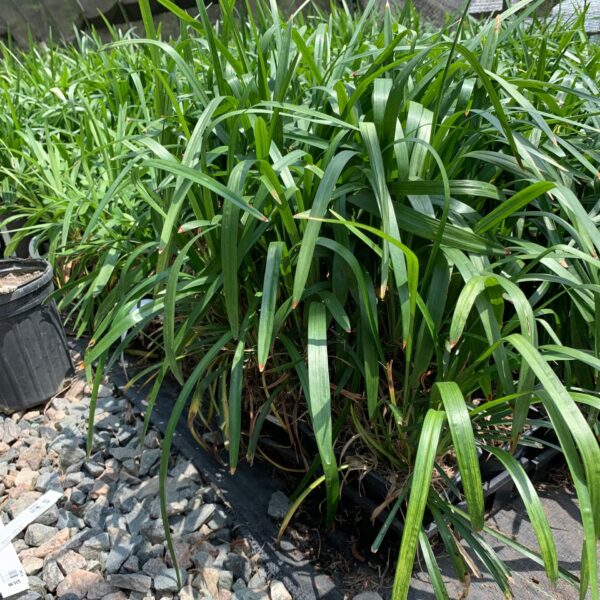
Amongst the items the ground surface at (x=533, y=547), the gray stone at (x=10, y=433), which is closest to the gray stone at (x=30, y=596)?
the gray stone at (x=10, y=433)

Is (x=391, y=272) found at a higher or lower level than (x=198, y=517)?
higher

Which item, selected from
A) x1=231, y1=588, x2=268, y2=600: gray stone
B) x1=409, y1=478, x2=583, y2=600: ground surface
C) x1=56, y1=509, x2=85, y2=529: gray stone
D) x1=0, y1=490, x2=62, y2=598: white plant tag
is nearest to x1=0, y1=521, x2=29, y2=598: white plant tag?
x1=0, y1=490, x2=62, y2=598: white plant tag

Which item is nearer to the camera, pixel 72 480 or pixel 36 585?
pixel 36 585

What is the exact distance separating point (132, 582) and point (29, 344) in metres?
0.85

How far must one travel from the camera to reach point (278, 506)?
1.14 m

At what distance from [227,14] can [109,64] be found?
187 centimetres

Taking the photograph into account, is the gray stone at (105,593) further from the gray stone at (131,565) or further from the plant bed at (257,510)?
the plant bed at (257,510)

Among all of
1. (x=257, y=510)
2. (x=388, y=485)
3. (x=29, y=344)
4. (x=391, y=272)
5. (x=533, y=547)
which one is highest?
(x=391, y=272)

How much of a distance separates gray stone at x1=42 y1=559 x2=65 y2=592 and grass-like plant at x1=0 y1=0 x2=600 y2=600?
0.36 meters

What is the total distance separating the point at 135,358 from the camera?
1.77 metres

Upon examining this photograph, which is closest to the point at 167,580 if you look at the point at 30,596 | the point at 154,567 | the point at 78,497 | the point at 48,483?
the point at 154,567

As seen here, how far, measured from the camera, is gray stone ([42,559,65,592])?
1.06m

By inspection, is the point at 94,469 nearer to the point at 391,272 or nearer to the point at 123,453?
the point at 123,453

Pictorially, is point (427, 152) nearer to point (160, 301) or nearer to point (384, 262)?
point (384, 262)
